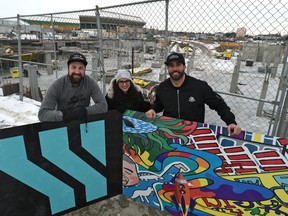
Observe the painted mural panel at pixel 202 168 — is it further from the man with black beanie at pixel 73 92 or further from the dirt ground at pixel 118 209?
the man with black beanie at pixel 73 92

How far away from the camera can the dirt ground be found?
110 inches

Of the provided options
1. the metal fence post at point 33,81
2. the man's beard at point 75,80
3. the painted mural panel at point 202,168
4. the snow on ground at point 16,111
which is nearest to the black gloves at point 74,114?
the painted mural panel at point 202,168

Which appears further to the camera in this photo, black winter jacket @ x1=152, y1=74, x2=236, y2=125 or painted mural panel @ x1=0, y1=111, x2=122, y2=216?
black winter jacket @ x1=152, y1=74, x2=236, y2=125

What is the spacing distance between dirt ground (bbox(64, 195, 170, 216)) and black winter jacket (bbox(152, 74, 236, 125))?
1.36 meters

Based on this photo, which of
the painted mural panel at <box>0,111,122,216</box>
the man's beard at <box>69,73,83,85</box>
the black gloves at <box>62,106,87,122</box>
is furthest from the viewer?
the man's beard at <box>69,73,83,85</box>

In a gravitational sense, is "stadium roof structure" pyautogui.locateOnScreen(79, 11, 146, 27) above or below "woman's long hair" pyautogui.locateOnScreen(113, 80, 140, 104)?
above

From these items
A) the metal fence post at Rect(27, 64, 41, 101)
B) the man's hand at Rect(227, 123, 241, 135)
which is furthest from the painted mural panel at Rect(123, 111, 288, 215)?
the metal fence post at Rect(27, 64, 41, 101)

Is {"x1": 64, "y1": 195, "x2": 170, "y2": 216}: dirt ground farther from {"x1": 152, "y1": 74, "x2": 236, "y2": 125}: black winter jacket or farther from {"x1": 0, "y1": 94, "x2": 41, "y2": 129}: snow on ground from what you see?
{"x1": 0, "y1": 94, "x2": 41, "y2": 129}: snow on ground

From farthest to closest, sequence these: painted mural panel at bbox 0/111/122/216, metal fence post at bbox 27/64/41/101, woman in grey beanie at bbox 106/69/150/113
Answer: metal fence post at bbox 27/64/41/101
woman in grey beanie at bbox 106/69/150/113
painted mural panel at bbox 0/111/122/216

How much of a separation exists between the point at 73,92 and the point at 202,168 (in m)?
1.93

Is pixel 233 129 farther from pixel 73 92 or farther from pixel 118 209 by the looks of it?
pixel 73 92

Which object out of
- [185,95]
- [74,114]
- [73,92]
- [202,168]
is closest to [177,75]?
[185,95]

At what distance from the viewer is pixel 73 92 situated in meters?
2.85

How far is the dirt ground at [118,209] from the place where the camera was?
9.20ft
